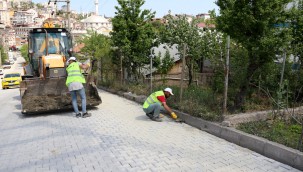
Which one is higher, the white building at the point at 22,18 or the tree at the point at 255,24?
the white building at the point at 22,18

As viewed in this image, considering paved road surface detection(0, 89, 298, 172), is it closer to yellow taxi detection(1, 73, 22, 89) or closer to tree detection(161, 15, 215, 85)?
tree detection(161, 15, 215, 85)

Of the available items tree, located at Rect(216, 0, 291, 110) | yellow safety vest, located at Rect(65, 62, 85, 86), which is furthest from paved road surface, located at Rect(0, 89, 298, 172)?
tree, located at Rect(216, 0, 291, 110)

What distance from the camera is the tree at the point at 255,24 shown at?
5.82 m

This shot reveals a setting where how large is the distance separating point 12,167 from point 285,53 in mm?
5973

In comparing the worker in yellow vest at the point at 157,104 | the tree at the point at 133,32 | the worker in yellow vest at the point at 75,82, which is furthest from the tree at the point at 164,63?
the worker in yellow vest at the point at 75,82

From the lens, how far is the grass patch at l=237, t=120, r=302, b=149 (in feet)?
16.2

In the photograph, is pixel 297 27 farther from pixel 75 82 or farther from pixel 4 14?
pixel 4 14

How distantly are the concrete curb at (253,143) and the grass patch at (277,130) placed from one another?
0.49ft

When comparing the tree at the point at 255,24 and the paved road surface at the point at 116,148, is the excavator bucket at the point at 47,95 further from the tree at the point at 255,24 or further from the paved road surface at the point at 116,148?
the tree at the point at 255,24

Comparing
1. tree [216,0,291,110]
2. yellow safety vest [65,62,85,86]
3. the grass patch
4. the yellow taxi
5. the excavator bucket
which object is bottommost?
the yellow taxi

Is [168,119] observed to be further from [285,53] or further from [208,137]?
[285,53]

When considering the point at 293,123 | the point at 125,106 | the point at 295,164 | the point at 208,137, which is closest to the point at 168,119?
the point at 208,137

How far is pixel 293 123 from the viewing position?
19.9 ft

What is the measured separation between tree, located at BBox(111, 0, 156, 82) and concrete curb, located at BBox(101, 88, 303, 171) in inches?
224
